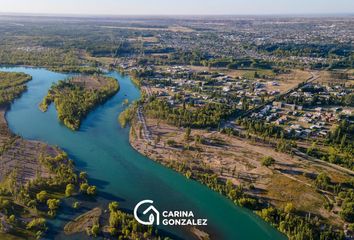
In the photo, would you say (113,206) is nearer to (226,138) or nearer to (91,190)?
(91,190)

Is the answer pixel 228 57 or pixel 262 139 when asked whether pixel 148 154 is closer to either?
pixel 262 139

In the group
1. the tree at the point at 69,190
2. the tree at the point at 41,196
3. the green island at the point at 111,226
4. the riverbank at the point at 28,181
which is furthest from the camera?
the tree at the point at 69,190

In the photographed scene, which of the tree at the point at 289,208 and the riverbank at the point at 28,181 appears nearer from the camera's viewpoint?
the riverbank at the point at 28,181

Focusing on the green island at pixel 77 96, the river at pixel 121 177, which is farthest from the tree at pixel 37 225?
the green island at pixel 77 96

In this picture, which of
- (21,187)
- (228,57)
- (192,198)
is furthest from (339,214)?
(228,57)

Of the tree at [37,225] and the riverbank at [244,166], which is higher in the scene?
the riverbank at [244,166]

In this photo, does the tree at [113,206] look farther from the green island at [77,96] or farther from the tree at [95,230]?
the green island at [77,96]
